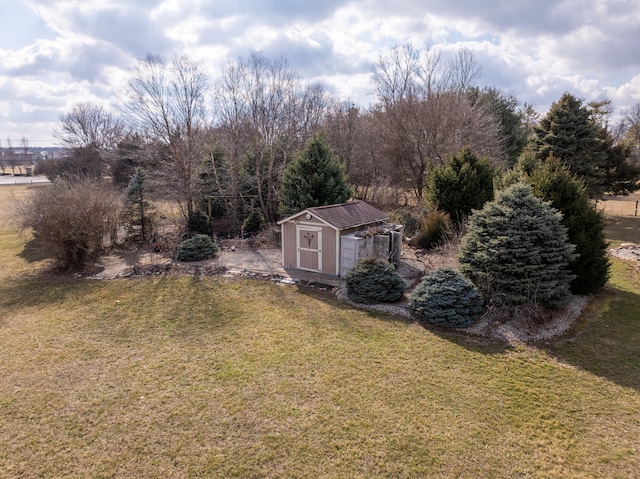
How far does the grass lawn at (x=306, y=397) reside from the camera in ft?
14.6

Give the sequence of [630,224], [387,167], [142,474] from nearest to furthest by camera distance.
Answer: [142,474] < [630,224] < [387,167]

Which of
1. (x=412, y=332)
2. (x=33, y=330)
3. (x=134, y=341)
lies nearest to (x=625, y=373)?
(x=412, y=332)

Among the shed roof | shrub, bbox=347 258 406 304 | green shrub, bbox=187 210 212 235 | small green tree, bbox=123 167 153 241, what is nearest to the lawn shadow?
shrub, bbox=347 258 406 304

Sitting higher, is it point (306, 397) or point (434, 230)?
point (434, 230)

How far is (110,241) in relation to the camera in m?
16.2

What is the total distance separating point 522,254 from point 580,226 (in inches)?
100

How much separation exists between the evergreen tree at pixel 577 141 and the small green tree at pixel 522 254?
16.2 meters

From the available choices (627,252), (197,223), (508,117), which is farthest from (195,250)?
(508,117)

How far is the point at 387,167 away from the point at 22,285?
21.4 m

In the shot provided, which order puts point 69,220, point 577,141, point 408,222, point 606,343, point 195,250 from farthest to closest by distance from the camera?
point 577,141 → point 408,222 → point 195,250 → point 69,220 → point 606,343

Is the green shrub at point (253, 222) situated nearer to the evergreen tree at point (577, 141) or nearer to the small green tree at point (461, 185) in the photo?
the small green tree at point (461, 185)

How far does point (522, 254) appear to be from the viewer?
810 centimetres

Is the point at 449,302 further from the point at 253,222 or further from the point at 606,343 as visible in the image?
the point at 253,222

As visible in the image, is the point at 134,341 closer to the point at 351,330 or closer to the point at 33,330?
the point at 33,330
